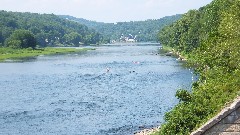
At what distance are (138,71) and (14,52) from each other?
86.4 m

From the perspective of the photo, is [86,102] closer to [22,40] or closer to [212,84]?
[212,84]

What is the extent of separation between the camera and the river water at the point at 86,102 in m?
40.4

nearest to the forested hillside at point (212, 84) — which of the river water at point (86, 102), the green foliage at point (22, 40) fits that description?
the river water at point (86, 102)

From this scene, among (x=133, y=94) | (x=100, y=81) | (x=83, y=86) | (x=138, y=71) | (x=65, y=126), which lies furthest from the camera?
(x=138, y=71)

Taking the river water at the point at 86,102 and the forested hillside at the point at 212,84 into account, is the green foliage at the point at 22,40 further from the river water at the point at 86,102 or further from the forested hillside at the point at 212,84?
the forested hillside at the point at 212,84

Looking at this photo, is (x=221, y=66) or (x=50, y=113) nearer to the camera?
(x=221, y=66)

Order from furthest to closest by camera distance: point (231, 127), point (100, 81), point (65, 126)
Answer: point (100, 81) < point (65, 126) < point (231, 127)

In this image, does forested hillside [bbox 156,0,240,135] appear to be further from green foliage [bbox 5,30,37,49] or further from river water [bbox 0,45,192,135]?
green foliage [bbox 5,30,37,49]

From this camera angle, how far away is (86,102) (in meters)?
53.9

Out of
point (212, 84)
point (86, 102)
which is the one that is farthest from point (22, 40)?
point (212, 84)

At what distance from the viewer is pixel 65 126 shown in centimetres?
4084

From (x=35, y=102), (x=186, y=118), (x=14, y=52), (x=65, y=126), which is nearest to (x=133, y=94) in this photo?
(x=35, y=102)

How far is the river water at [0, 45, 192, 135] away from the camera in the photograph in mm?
40406

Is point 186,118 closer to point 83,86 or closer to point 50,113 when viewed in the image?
point 50,113
